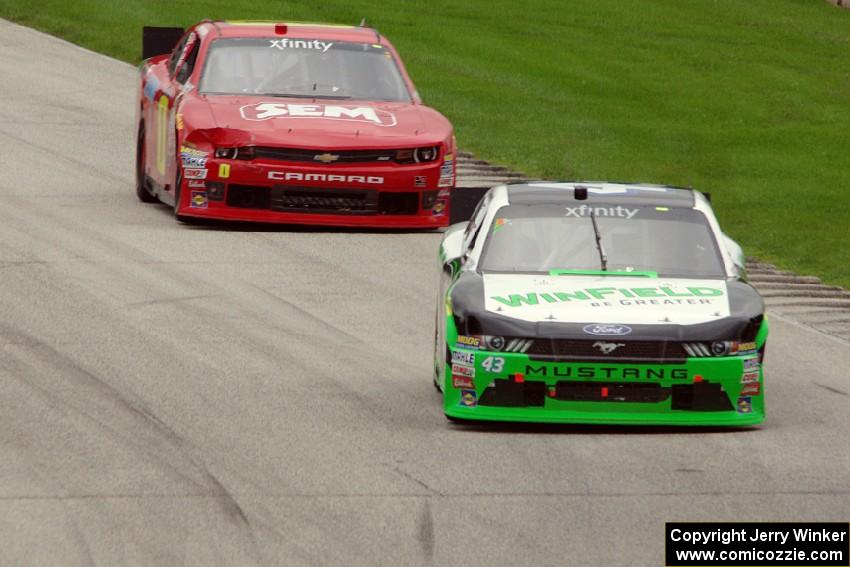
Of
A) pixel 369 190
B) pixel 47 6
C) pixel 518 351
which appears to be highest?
pixel 518 351

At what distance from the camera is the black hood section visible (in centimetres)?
956

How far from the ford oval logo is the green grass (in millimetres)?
6344

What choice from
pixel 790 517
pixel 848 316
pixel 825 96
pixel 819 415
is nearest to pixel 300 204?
pixel 848 316

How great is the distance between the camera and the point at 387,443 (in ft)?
30.8

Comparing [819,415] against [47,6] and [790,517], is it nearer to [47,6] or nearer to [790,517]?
[790,517]

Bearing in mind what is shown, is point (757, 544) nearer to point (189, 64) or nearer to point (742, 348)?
point (742, 348)

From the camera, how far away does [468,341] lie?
32.0ft

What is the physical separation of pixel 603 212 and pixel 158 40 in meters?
9.51

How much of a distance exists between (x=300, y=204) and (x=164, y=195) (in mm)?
1460

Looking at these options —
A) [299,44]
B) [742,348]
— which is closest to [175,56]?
[299,44]

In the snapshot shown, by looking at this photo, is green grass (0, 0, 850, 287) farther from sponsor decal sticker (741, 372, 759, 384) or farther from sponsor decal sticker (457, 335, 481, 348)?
sponsor decal sticker (457, 335, 481, 348)

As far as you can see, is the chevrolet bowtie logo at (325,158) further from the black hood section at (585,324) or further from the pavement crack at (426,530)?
the pavement crack at (426,530)

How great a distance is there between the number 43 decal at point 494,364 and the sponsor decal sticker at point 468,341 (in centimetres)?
9

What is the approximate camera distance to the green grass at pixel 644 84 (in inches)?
779
